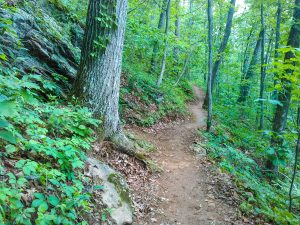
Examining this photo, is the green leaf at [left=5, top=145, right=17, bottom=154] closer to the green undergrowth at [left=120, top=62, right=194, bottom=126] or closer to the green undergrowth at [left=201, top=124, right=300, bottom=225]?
the green undergrowth at [left=201, top=124, right=300, bottom=225]

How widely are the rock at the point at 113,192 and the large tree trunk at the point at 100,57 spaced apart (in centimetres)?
114

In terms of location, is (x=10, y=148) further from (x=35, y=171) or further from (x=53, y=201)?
(x=53, y=201)

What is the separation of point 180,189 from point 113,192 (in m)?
2.08

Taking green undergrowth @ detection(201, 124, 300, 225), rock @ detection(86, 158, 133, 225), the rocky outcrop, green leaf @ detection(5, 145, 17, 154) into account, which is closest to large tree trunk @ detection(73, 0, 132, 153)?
the rocky outcrop

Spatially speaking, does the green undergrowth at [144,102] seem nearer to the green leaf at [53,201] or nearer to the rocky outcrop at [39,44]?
the rocky outcrop at [39,44]

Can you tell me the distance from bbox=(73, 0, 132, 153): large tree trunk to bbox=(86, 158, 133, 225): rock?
3.75ft

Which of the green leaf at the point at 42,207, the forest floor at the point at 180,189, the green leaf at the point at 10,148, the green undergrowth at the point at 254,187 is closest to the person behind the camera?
the green leaf at the point at 42,207

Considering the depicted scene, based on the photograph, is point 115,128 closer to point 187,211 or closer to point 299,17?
point 187,211

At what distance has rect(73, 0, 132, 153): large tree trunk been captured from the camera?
5.16 metres

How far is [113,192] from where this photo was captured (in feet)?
13.6

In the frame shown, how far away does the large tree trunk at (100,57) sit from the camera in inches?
203

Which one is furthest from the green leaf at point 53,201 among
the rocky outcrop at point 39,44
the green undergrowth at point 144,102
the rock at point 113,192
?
the green undergrowth at point 144,102

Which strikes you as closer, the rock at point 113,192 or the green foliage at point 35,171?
the green foliage at point 35,171

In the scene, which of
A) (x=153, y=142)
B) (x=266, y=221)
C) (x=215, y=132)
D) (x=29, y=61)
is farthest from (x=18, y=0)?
(x=215, y=132)
